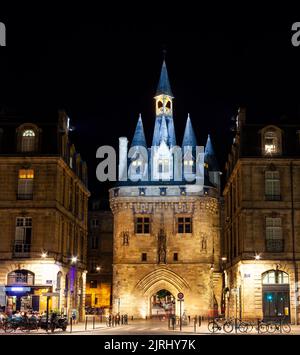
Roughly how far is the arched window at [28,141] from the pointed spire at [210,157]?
91.4 feet

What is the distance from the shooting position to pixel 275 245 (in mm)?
47094

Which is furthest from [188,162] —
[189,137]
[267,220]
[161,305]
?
[161,305]

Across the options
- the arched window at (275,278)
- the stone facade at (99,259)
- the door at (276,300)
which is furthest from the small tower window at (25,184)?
the stone facade at (99,259)

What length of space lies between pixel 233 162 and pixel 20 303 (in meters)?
19.3

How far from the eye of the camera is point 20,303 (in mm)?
45094

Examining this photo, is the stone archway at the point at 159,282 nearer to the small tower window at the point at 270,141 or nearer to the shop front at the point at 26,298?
the small tower window at the point at 270,141

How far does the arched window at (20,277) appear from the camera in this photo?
4534 centimetres

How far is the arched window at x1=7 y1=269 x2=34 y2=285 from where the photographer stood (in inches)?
1785

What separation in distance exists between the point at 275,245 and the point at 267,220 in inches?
68.9

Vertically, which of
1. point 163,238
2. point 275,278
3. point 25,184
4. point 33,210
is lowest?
point 275,278

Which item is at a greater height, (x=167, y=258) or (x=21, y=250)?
(x=167, y=258)
